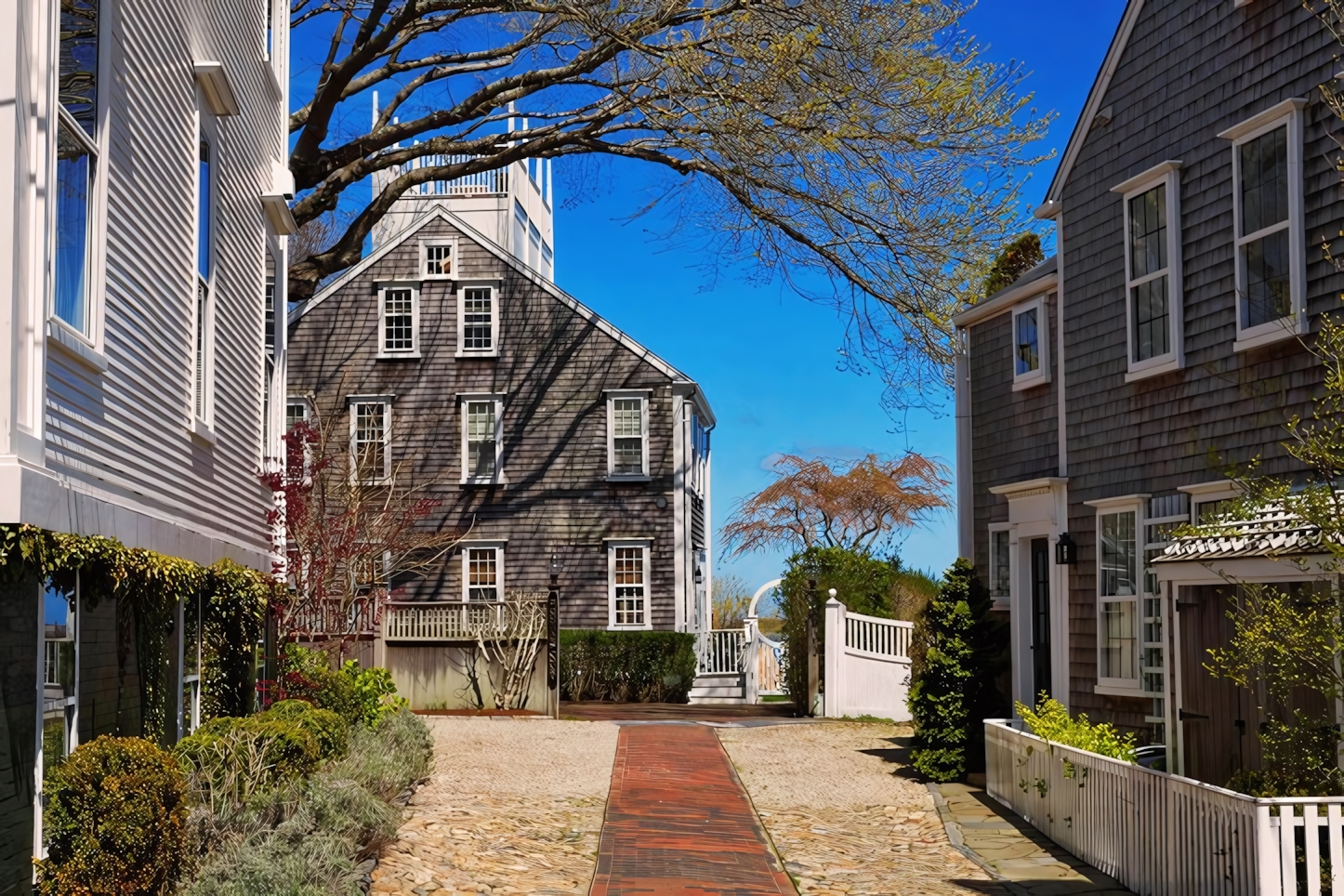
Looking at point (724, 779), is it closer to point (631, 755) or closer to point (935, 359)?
point (631, 755)

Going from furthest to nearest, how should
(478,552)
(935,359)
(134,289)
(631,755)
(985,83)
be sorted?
(478,552) → (935,359) → (985,83) → (631,755) → (134,289)

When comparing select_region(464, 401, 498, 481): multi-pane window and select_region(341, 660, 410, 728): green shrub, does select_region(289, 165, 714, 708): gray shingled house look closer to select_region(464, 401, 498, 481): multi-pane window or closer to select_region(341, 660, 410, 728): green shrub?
select_region(464, 401, 498, 481): multi-pane window

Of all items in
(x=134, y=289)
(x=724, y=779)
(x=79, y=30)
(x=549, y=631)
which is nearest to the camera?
(x=79, y=30)

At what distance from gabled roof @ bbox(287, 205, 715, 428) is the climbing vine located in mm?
17799

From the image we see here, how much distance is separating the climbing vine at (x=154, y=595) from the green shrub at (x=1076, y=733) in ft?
23.3

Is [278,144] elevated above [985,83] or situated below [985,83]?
below

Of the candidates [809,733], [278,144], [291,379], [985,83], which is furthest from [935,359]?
[291,379]

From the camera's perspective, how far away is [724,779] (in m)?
15.8

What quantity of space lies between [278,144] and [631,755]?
8.55 meters

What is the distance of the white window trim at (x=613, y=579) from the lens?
100 ft

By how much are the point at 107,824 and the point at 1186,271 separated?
10.2m

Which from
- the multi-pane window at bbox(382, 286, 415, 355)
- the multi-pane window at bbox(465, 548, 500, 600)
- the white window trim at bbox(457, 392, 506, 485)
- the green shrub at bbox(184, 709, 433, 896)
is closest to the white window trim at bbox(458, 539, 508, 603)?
the multi-pane window at bbox(465, 548, 500, 600)

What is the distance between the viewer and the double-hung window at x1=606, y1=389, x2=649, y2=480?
31.0m

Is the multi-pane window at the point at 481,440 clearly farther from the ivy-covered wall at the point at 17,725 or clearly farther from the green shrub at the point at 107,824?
the ivy-covered wall at the point at 17,725
